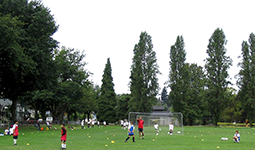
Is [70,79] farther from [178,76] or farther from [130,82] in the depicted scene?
[178,76]

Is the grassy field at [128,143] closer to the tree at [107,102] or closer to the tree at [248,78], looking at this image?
the tree at [248,78]

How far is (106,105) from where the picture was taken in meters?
83.4

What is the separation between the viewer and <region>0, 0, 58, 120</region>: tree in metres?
30.6

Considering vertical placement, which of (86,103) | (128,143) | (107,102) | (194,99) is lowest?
(128,143)

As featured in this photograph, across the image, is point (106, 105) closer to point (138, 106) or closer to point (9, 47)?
point (138, 106)

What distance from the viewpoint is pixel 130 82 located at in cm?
7769

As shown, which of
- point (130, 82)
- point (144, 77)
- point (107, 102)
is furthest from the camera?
point (107, 102)

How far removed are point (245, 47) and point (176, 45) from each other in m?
15.7

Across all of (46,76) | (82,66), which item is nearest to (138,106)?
(82,66)

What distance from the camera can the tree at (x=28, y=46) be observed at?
3064 cm

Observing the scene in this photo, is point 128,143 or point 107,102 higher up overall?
point 107,102

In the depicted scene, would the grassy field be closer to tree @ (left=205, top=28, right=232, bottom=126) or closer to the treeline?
the treeline

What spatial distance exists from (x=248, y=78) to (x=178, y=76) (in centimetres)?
1559

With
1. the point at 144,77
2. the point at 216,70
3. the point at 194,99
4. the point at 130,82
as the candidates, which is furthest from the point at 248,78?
the point at 130,82
